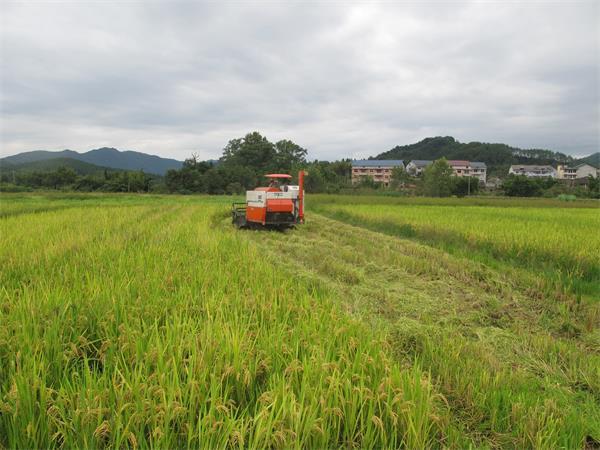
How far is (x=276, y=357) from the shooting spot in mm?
2275

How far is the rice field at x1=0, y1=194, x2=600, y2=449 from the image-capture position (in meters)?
1.68

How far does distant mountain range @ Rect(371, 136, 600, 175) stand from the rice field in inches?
4758

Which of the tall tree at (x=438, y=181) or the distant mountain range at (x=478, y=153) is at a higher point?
the distant mountain range at (x=478, y=153)

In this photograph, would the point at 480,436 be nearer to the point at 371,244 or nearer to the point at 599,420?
the point at 599,420

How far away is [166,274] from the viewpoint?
13.8ft

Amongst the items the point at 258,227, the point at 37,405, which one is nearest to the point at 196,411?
the point at 37,405

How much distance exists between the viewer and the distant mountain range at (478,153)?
394ft

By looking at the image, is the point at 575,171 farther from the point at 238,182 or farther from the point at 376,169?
the point at 238,182

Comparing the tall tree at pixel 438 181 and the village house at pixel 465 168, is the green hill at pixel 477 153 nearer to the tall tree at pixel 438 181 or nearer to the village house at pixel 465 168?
the village house at pixel 465 168

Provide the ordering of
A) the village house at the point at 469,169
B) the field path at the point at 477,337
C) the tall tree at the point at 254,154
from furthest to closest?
the village house at the point at 469,169 → the tall tree at the point at 254,154 → the field path at the point at 477,337

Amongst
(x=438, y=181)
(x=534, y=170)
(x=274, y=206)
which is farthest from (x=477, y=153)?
(x=274, y=206)

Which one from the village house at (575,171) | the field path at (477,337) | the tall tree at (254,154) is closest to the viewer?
the field path at (477,337)

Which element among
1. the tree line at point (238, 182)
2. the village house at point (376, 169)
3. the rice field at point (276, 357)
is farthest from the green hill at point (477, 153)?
the rice field at point (276, 357)

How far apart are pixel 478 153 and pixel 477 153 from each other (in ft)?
1.20
